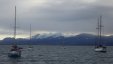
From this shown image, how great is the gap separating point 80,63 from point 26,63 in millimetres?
13308

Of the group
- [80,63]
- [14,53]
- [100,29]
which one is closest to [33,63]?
[80,63]

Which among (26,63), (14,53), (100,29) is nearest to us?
(26,63)

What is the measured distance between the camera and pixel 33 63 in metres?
96.1

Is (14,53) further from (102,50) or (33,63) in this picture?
(102,50)

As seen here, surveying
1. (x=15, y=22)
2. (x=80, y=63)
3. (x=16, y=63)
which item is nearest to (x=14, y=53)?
(x=15, y=22)

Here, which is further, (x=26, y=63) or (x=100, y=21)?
(x=100, y=21)

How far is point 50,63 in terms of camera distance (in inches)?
3819

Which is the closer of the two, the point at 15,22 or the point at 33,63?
the point at 33,63

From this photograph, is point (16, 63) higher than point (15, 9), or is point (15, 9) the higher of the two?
point (15, 9)

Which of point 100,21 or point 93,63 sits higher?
point 100,21

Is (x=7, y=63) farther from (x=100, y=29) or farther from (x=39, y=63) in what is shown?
(x=100, y=29)

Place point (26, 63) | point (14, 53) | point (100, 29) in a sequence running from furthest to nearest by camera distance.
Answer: point (100, 29)
point (14, 53)
point (26, 63)

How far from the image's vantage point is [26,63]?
95375mm

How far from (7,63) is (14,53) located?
2030cm
